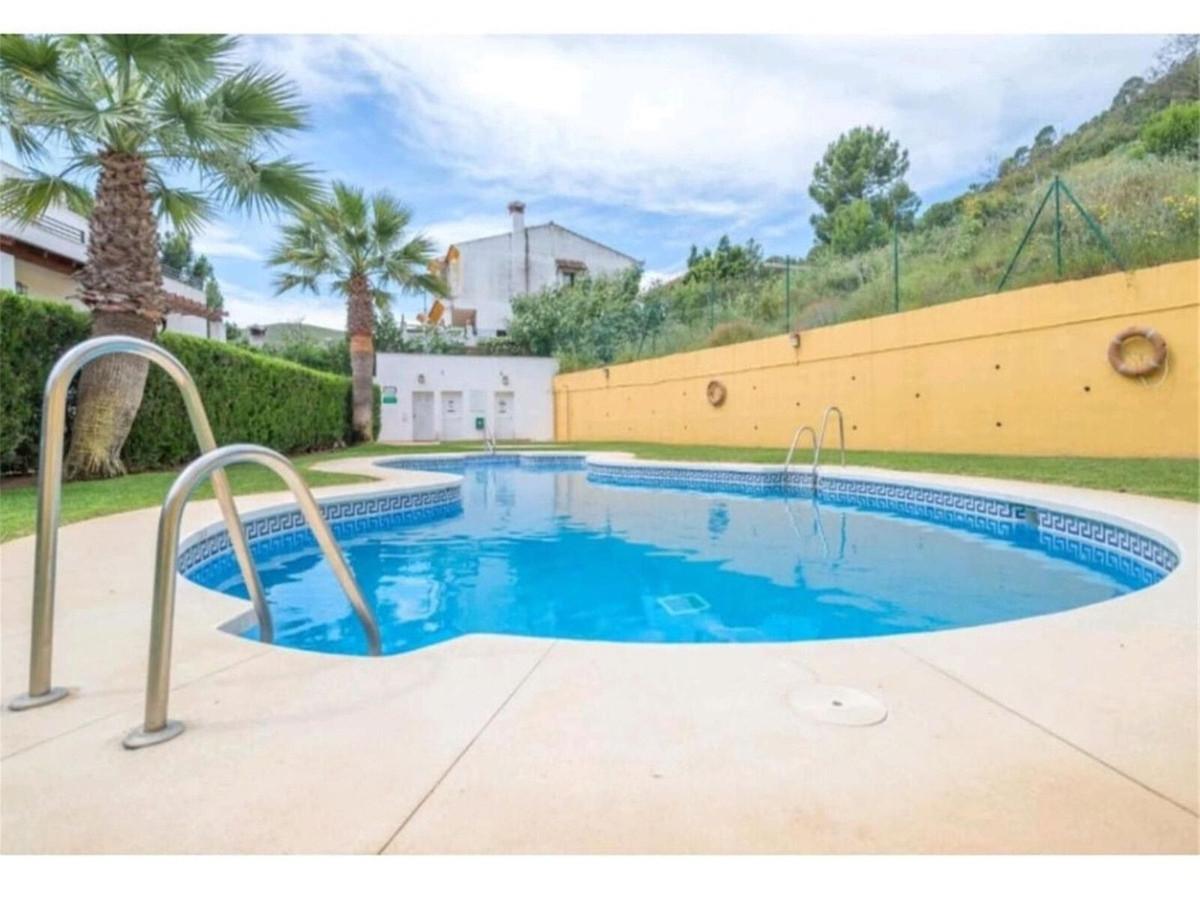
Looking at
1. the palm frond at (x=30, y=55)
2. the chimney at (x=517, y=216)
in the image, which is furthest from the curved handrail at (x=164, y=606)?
the chimney at (x=517, y=216)

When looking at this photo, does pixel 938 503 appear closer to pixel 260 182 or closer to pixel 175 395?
pixel 260 182

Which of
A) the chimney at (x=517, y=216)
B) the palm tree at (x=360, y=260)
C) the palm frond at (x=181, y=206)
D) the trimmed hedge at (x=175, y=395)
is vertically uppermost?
Answer: the chimney at (x=517, y=216)

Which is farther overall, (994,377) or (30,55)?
(994,377)

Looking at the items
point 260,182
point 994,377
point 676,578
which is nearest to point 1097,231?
point 994,377

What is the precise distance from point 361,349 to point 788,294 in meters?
12.0

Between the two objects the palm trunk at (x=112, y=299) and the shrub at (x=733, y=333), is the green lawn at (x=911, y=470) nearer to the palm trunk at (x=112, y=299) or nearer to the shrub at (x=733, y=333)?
the palm trunk at (x=112, y=299)

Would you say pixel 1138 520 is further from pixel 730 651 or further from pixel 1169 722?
pixel 730 651

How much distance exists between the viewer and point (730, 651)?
7.85ft

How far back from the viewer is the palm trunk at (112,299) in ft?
25.1

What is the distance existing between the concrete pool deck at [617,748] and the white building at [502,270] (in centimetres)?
2961

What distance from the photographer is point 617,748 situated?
167 cm

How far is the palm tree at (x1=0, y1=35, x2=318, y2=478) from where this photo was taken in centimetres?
677
